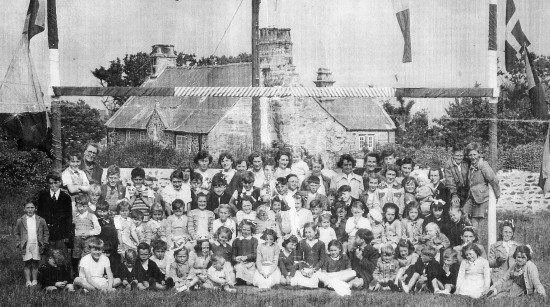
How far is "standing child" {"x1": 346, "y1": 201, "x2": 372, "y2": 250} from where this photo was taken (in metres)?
6.70

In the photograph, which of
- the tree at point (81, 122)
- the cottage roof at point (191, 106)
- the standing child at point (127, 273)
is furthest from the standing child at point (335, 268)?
the tree at point (81, 122)

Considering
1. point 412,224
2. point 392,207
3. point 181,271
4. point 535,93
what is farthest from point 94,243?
point 535,93

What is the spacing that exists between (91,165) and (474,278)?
3.93 metres

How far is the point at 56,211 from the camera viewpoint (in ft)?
21.9

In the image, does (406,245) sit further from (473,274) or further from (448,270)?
(473,274)

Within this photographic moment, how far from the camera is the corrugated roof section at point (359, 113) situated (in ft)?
79.3

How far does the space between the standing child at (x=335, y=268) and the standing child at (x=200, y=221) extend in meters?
1.19

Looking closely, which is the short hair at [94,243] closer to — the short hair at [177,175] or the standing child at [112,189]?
the standing child at [112,189]

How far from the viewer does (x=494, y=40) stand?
6.84 meters

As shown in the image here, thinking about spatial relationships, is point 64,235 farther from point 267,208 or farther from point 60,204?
point 267,208

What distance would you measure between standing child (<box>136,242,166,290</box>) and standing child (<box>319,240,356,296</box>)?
1.52 meters

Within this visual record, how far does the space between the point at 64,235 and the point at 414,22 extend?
8.96 meters

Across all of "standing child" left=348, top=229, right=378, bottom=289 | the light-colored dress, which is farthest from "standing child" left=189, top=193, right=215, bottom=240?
the light-colored dress

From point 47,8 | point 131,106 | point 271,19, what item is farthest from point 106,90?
point 131,106
